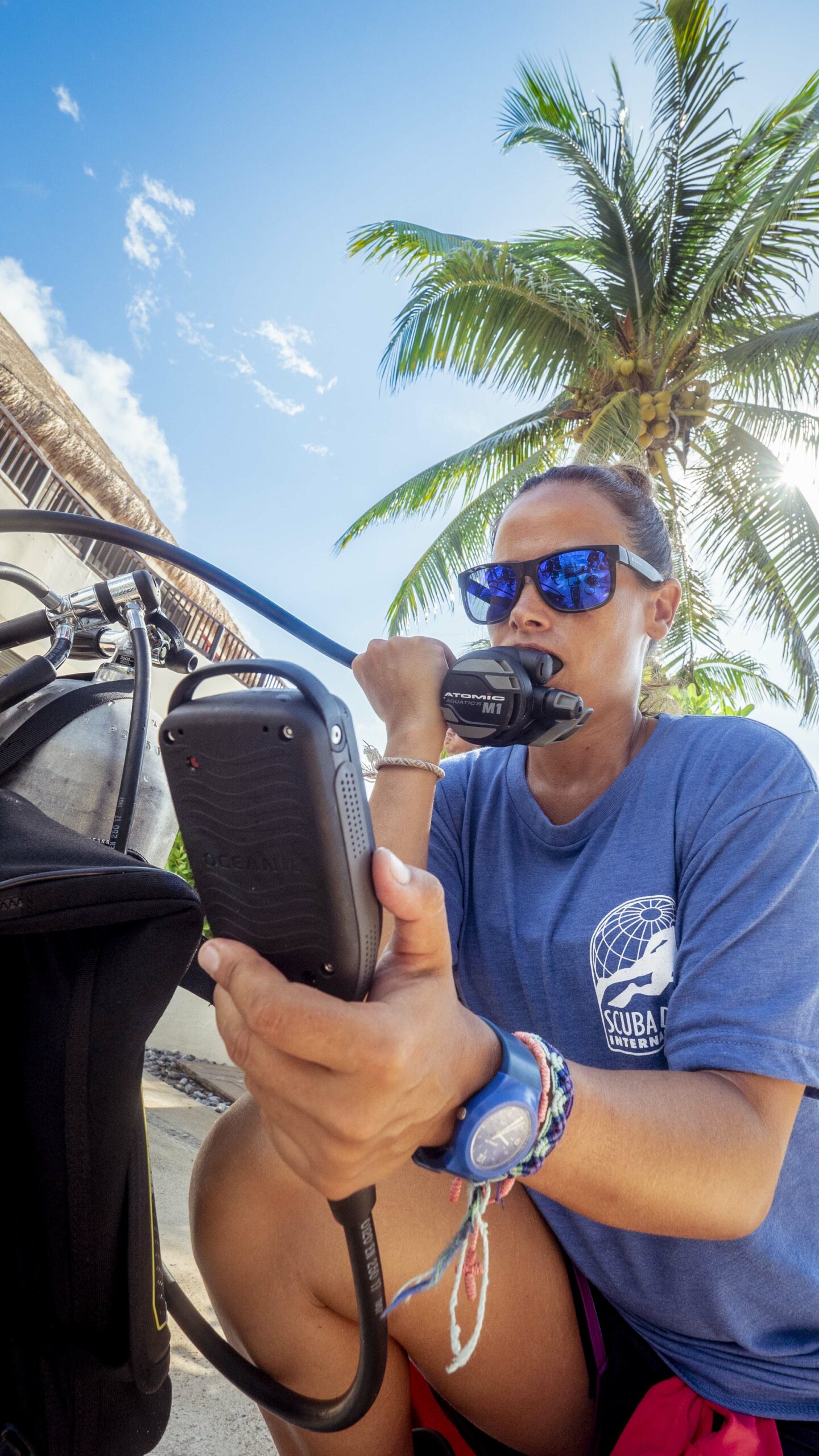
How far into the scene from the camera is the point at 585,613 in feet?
5.21

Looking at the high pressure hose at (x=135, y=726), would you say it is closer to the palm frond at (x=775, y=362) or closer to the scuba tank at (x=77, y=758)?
the scuba tank at (x=77, y=758)

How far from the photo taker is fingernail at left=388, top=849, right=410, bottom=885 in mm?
625

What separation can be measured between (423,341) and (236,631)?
780cm

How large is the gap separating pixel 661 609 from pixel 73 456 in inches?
435

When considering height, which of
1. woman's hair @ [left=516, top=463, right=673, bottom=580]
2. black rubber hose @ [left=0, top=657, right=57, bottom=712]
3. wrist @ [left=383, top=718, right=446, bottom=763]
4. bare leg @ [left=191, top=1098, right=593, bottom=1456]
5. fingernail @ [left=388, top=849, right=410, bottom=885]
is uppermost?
woman's hair @ [left=516, top=463, right=673, bottom=580]

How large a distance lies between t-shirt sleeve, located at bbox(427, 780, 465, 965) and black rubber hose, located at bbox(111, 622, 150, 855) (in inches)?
22.3

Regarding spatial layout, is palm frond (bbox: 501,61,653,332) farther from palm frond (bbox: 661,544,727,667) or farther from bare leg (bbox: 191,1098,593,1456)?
bare leg (bbox: 191,1098,593,1456)

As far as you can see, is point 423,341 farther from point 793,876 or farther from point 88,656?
point 793,876

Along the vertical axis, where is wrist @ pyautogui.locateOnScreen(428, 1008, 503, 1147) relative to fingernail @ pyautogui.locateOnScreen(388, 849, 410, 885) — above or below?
below

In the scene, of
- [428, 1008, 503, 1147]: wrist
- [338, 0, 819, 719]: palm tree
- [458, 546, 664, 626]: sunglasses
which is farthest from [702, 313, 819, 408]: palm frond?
[428, 1008, 503, 1147]: wrist

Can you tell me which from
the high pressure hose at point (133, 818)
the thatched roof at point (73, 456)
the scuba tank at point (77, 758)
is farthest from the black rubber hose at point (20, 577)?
the thatched roof at point (73, 456)

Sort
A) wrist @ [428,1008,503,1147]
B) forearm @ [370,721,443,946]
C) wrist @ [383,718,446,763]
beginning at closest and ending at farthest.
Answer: wrist @ [428,1008,503,1147] < forearm @ [370,721,443,946] < wrist @ [383,718,446,763]

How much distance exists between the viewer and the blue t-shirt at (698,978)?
952 mm

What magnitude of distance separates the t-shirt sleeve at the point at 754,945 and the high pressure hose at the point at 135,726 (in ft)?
3.22
